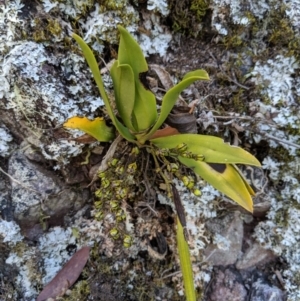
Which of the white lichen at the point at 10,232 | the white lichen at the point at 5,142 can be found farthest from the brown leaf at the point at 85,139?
the white lichen at the point at 10,232

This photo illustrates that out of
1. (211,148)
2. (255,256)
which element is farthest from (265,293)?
(211,148)

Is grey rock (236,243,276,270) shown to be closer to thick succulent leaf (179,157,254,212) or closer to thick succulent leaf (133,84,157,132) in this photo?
thick succulent leaf (179,157,254,212)

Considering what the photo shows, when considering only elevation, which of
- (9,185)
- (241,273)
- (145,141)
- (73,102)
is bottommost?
(241,273)

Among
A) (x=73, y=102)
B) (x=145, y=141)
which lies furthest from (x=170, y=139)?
(x=73, y=102)

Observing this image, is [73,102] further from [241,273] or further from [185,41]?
[241,273]

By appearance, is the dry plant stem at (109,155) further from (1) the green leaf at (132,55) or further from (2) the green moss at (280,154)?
(2) the green moss at (280,154)

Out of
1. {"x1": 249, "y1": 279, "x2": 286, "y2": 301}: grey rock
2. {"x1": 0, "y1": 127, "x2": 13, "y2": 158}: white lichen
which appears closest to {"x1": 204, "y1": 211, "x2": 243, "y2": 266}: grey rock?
{"x1": 249, "y1": 279, "x2": 286, "y2": 301}: grey rock
